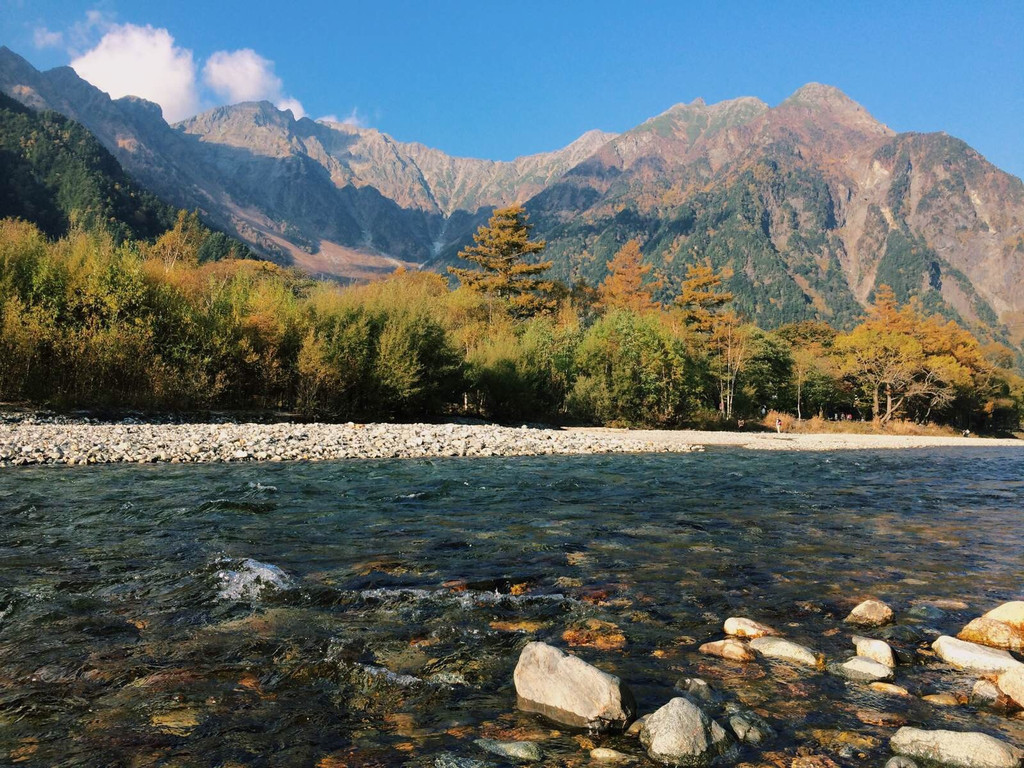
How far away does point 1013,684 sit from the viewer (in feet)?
12.6

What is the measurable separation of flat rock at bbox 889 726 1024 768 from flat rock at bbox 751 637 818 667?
1.12 meters

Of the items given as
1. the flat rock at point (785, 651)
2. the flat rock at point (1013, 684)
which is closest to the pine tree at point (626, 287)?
the flat rock at point (785, 651)

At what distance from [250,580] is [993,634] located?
20.8ft

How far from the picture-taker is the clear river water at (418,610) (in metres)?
3.38

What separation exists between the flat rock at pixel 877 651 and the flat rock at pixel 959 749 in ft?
3.67

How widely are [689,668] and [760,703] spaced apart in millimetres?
597

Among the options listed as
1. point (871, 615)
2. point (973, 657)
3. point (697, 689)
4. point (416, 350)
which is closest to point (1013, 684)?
point (973, 657)

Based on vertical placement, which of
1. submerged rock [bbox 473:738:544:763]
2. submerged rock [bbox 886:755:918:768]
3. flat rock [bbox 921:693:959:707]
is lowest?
submerged rock [bbox 473:738:544:763]

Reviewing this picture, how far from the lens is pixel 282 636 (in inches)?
183

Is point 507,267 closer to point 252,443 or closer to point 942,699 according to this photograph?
point 252,443

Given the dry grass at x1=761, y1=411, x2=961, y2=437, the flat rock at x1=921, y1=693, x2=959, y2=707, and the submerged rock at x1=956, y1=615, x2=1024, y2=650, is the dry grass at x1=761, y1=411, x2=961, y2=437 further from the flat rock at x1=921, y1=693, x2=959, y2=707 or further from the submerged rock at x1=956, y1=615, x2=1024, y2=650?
the flat rock at x1=921, y1=693, x2=959, y2=707

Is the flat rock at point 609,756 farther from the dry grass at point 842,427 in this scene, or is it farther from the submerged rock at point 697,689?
the dry grass at point 842,427

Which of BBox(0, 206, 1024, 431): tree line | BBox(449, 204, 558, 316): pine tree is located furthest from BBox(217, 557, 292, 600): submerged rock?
BBox(449, 204, 558, 316): pine tree

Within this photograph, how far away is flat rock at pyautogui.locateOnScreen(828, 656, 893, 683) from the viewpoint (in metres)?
4.13
